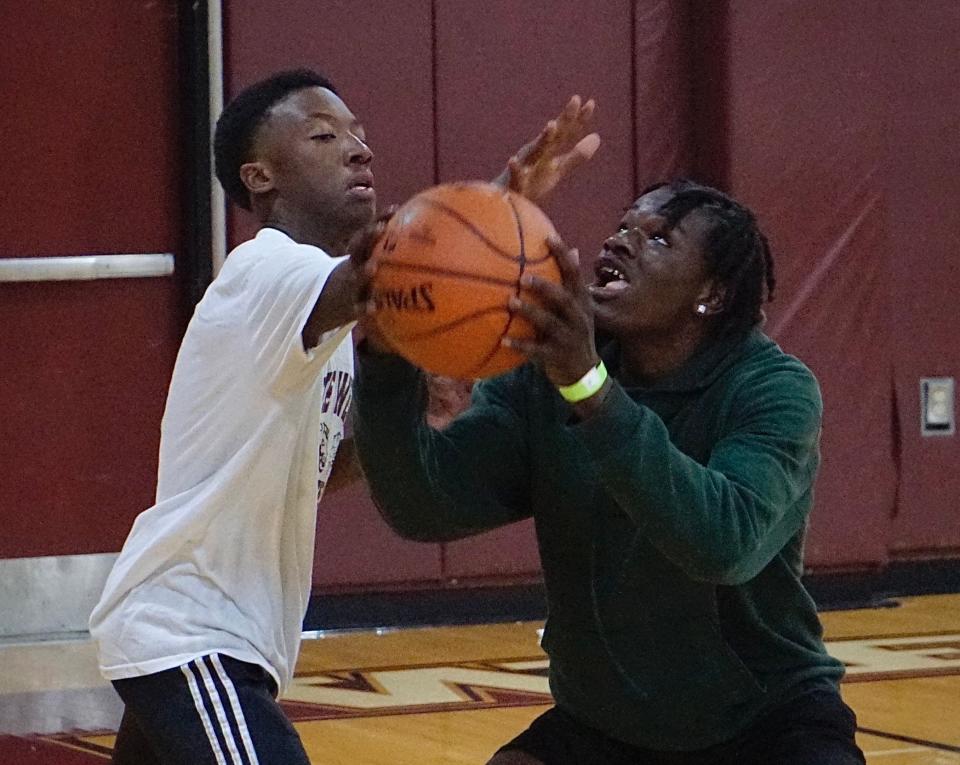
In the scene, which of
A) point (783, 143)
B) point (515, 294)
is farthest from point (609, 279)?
point (783, 143)

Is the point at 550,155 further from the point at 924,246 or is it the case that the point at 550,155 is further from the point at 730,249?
the point at 924,246

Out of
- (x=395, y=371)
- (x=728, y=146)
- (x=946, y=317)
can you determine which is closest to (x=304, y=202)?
(x=395, y=371)

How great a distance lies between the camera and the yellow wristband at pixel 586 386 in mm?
2334

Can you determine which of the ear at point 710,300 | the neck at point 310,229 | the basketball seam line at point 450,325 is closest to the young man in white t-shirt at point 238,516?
the neck at point 310,229

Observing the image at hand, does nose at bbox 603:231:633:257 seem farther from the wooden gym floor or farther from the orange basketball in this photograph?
the wooden gym floor

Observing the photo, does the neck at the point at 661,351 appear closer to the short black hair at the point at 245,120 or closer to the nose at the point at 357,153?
the nose at the point at 357,153

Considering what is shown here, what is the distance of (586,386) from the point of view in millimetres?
2344

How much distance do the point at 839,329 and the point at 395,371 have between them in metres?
4.71

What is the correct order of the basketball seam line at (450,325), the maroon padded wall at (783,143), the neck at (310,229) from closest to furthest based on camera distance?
the basketball seam line at (450,325)
the neck at (310,229)
the maroon padded wall at (783,143)

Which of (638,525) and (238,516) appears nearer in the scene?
A: (638,525)

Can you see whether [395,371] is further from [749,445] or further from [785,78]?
[785,78]

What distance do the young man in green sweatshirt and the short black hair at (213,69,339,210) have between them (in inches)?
25.4

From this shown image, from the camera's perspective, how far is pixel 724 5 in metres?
6.94

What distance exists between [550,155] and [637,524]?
67cm
